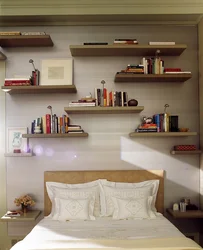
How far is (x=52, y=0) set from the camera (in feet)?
12.4

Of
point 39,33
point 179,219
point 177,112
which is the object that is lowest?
point 179,219

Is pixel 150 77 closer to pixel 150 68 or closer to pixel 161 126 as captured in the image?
pixel 150 68

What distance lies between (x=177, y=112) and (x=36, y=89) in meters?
1.73

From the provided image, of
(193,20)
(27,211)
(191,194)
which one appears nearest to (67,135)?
(27,211)

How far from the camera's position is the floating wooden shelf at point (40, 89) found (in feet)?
12.4

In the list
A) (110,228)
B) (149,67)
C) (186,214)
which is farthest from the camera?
(149,67)

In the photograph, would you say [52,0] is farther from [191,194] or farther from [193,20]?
[191,194]

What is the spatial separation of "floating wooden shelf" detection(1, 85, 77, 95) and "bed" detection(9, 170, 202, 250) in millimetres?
984

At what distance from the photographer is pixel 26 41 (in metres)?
3.88

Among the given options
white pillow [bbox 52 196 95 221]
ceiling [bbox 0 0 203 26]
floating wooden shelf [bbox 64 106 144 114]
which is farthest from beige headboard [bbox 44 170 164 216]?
ceiling [bbox 0 0 203 26]

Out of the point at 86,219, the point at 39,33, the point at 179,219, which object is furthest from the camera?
the point at 179,219

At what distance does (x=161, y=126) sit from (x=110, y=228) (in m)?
1.34

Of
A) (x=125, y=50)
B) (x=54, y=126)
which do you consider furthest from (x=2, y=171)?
(x=125, y=50)

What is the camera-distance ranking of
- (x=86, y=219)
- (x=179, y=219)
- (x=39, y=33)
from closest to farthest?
(x=86, y=219)
(x=39, y=33)
(x=179, y=219)
